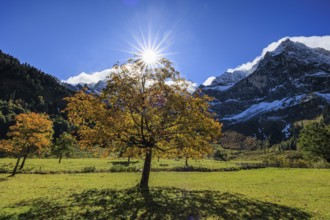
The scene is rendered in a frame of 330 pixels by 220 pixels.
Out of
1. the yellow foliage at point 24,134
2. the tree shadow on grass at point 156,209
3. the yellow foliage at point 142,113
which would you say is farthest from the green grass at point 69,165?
the tree shadow on grass at point 156,209

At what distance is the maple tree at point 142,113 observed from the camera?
907 inches

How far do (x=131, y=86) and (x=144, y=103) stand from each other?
2226mm

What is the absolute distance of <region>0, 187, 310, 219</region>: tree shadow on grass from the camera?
14.9m

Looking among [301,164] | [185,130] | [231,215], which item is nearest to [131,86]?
[185,130]

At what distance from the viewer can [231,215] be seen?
50.5 feet

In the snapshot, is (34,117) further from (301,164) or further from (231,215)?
(301,164)

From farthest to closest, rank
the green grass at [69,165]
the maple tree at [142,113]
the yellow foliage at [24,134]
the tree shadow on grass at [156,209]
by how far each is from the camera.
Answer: the green grass at [69,165] < the yellow foliage at [24,134] < the maple tree at [142,113] < the tree shadow on grass at [156,209]

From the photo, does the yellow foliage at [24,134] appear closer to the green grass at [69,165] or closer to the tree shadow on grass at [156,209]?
the green grass at [69,165]

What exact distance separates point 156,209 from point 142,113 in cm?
965

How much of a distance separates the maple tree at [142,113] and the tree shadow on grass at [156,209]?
20.2ft

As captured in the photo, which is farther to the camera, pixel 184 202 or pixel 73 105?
pixel 73 105

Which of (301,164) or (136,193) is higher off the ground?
(301,164)

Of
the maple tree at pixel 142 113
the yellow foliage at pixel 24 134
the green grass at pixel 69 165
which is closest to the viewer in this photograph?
the maple tree at pixel 142 113

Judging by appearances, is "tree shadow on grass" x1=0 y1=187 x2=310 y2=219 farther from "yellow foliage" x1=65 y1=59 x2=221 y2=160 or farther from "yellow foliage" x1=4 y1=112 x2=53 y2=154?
"yellow foliage" x1=4 y1=112 x2=53 y2=154
